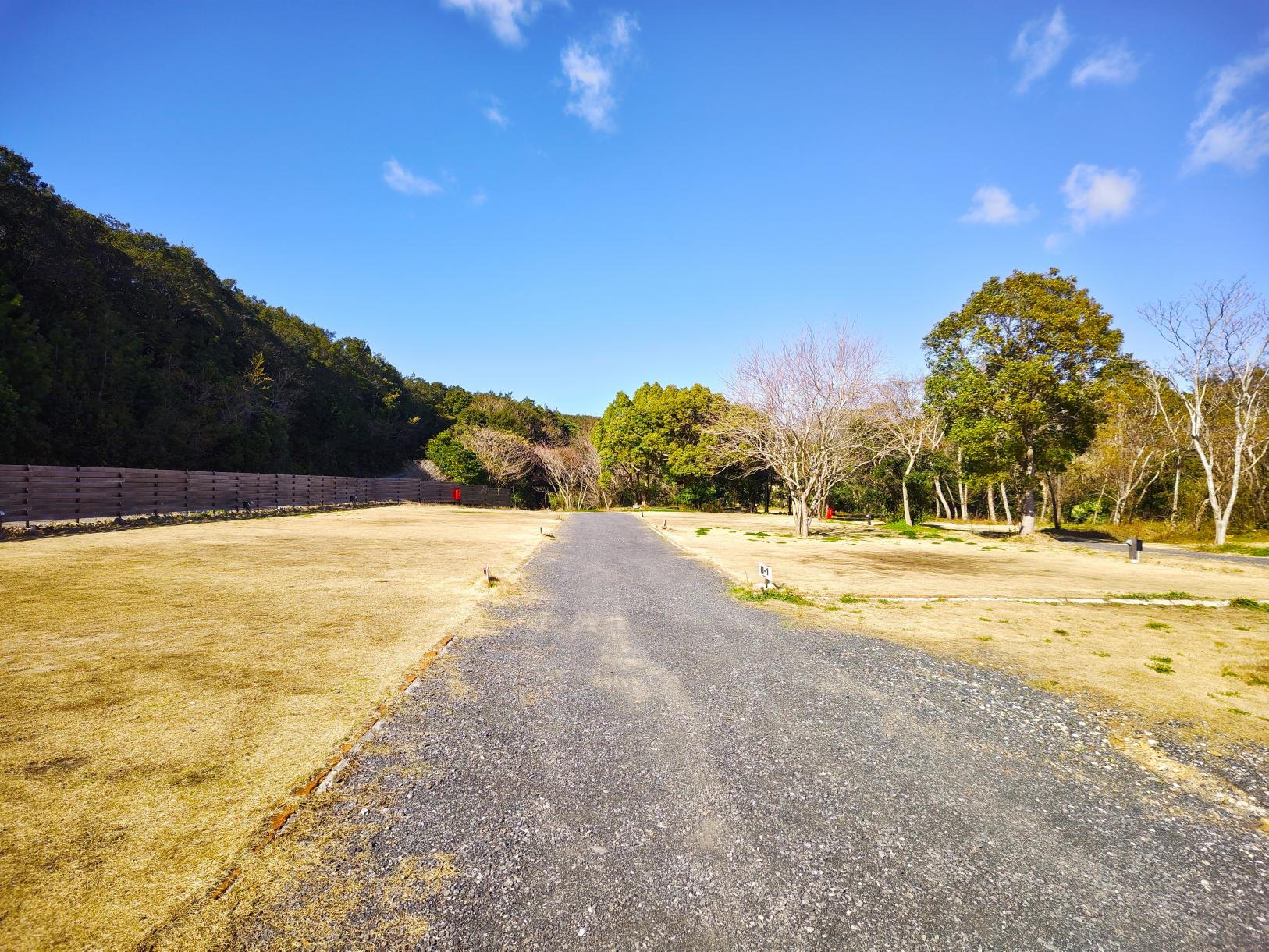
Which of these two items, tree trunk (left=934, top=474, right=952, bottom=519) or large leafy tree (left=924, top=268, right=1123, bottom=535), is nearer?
large leafy tree (left=924, top=268, right=1123, bottom=535)

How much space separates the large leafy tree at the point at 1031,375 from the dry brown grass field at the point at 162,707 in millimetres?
19879

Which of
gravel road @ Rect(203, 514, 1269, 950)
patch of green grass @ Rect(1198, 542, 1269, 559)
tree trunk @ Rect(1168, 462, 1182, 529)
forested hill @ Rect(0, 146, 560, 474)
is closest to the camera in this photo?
gravel road @ Rect(203, 514, 1269, 950)

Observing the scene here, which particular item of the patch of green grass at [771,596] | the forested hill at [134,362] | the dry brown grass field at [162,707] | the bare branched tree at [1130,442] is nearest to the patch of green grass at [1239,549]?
the bare branched tree at [1130,442]

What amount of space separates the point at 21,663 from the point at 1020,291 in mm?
27251

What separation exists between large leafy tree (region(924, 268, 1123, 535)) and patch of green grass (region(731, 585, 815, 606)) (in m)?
15.4

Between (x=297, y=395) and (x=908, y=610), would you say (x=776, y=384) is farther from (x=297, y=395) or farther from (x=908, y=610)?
(x=297, y=395)

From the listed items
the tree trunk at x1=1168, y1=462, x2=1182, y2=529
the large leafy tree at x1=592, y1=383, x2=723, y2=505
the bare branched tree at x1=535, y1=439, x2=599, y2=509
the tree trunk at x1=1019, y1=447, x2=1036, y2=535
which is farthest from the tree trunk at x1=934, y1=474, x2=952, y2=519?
the bare branched tree at x1=535, y1=439, x2=599, y2=509

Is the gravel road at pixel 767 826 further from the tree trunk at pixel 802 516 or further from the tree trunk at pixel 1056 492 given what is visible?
the tree trunk at pixel 1056 492

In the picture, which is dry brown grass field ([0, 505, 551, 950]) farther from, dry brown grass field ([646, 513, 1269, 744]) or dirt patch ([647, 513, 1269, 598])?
dirt patch ([647, 513, 1269, 598])

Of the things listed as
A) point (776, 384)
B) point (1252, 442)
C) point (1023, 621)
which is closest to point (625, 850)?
point (1023, 621)

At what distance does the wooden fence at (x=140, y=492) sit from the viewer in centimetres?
1402

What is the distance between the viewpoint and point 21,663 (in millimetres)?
4566

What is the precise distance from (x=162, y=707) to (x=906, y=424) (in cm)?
3018

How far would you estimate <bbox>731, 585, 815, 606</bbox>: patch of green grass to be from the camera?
8562 mm
